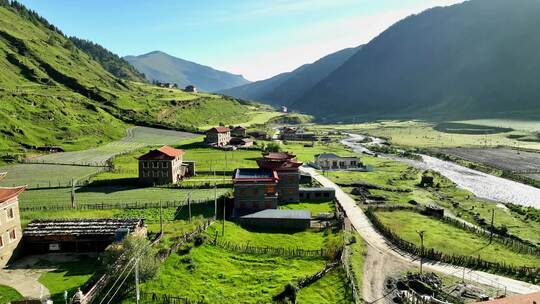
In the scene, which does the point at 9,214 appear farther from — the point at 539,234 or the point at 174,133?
the point at 174,133

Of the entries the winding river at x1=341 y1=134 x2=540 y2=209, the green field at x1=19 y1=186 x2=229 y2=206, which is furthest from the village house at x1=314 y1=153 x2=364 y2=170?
the green field at x1=19 y1=186 x2=229 y2=206

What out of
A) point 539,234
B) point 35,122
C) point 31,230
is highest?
point 35,122

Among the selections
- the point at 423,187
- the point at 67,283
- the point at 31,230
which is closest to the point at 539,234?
the point at 423,187

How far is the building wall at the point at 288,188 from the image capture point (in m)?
75.9

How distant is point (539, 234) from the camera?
6575 cm

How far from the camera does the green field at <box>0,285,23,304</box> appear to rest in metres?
39.3

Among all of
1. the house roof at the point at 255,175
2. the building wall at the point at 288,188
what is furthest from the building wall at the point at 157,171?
the building wall at the point at 288,188

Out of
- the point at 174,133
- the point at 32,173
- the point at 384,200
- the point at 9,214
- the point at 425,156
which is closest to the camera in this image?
the point at 9,214

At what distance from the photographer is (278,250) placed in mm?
52156

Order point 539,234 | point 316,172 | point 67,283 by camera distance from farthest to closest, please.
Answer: point 316,172 < point 539,234 < point 67,283

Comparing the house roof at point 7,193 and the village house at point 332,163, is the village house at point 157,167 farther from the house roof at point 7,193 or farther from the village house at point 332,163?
the village house at point 332,163

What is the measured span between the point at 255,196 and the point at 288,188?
11.2 metres

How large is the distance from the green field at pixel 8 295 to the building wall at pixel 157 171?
147 ft

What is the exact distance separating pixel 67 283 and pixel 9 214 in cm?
1284
